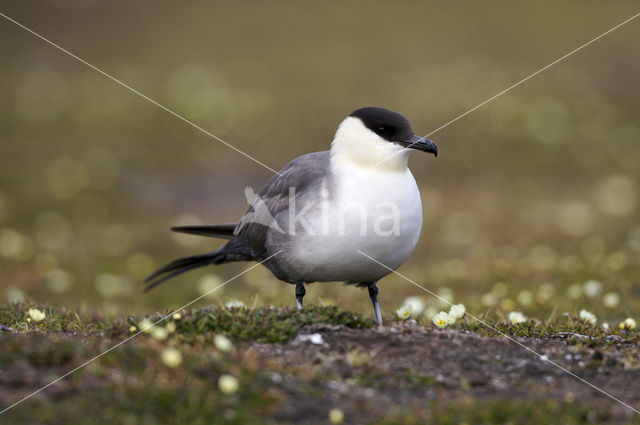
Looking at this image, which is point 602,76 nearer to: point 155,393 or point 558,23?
point 558,23

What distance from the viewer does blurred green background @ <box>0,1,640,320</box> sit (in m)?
8.70

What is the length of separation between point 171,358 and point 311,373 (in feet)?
2.46

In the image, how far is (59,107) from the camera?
17.7m

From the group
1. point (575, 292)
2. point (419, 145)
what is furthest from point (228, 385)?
point (575, 292)

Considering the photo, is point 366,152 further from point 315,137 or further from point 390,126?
point 315,137

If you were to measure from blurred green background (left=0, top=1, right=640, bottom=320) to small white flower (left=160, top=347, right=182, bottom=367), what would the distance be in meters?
2.17

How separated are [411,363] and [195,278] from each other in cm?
592

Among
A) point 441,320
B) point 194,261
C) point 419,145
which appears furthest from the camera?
point 194,261

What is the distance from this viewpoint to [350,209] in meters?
5.03

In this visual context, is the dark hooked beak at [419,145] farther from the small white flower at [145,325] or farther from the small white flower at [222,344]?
the small white flower at [145,325]

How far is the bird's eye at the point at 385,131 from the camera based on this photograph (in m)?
5.46

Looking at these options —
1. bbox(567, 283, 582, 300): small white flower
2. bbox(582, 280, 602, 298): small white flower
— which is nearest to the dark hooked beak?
bbox(567, 283, 582, 300): small white flower

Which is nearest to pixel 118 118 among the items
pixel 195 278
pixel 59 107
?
pixel 59 107

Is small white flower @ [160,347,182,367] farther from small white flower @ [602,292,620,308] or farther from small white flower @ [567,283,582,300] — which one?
small white flower @ [567,283,582,300]
